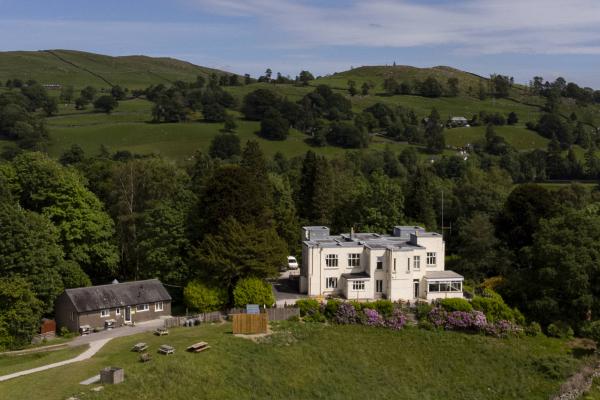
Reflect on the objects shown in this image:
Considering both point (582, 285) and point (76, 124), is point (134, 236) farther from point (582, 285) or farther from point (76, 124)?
point (76, 124)

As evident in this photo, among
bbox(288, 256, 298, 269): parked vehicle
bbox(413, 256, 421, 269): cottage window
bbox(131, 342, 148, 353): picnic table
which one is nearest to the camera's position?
bbox(131, 342, 148, 353): picnic table

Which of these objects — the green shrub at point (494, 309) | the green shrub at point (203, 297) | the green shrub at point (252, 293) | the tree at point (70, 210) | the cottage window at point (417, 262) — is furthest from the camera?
the tree at point (70, 210)

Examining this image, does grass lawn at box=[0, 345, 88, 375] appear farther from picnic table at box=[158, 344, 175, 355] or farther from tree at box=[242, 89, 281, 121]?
tree at box=[242, 89, 281, 121]

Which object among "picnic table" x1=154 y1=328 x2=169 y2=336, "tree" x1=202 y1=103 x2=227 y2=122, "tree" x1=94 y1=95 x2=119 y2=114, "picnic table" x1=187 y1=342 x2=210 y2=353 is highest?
"tree" x1=94 y1=95 x2=119 y2=114

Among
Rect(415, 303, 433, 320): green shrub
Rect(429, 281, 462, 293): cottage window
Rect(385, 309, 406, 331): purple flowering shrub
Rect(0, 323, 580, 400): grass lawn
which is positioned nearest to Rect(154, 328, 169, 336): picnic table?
Rect(0, 323, 580, 400): grass lawn

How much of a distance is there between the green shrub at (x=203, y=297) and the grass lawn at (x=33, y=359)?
29.2 ft

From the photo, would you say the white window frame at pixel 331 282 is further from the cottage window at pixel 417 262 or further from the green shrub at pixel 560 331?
the green shrub at pixel 560 331

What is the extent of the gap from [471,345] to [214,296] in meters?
18.6

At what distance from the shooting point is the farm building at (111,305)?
145ft

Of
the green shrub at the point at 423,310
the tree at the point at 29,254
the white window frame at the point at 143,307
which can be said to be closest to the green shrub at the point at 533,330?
the green shrub at the point at 423,310

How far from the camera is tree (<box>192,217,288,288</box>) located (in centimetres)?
4622

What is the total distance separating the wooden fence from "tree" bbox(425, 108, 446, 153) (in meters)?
89.6

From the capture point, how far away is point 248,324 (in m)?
40.3

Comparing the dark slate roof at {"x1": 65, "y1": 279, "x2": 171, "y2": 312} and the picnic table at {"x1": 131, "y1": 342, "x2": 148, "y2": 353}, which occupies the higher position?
the dark slate roof at {"x1": 65, "y1": 279, "x2": 171, "y2": 312}
